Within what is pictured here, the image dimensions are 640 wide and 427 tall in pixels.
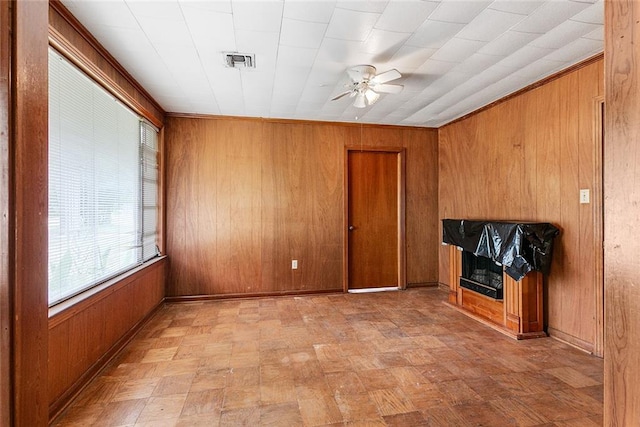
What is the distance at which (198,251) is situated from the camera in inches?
167

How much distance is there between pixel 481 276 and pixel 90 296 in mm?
3726

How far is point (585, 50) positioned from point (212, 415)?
3.75 meters

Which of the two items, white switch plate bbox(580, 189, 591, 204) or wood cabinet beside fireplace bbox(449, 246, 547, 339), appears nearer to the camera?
white switch plate bbox(580, 189, 591, 204)

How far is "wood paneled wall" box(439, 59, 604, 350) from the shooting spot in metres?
2.73

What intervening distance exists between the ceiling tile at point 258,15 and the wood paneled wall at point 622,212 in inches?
68.9

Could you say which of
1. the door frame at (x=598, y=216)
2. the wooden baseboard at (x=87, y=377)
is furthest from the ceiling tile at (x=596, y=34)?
the wooden baseboard at (x=87, y=377)

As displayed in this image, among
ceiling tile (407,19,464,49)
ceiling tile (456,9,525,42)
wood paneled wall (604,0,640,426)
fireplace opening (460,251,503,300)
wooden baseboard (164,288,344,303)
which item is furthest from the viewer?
wooden baseboard (164,288,344,303)

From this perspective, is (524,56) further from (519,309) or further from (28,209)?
(28,209)

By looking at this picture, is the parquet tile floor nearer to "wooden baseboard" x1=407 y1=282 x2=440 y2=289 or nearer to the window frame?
the window frame

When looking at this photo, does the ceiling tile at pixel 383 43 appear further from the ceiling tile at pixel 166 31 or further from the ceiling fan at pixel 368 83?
the ceiling tile at pixel 166 31

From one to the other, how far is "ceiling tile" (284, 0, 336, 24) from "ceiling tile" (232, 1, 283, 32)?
0.06 meters

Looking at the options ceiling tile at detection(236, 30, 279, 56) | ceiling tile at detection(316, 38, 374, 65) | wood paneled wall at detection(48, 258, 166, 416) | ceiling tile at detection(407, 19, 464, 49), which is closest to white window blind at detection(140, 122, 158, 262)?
wood paneled wall at detection(48, 258, 166, 416)

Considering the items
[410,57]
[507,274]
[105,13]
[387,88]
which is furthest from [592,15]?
[105,13]

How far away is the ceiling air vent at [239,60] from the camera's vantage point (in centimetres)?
259
